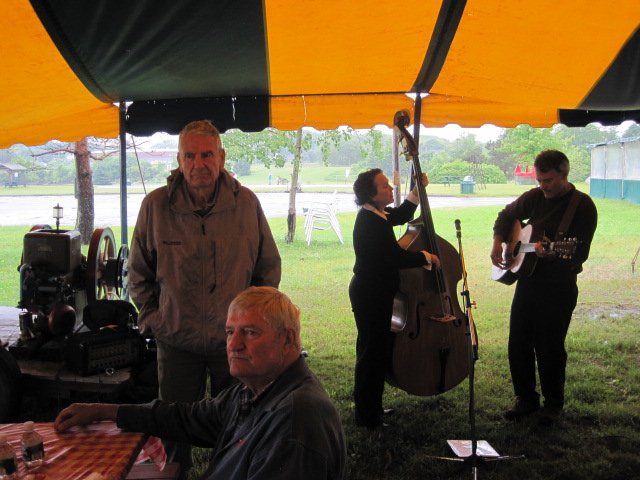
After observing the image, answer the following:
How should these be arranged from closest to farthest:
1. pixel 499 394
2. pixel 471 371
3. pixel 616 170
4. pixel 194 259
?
pixel 194 259, pixel 471 371, pixel 499 394, pixel 616 170

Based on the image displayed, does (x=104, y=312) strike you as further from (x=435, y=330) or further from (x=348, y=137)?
(x=348, y=137)

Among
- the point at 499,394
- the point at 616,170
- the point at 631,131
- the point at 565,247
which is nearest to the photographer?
the point at 565,247

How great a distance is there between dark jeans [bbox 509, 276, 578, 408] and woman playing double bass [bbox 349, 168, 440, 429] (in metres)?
0.69

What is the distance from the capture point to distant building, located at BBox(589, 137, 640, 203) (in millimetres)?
12656

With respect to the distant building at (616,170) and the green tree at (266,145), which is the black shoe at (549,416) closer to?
the green tree at (266,145)

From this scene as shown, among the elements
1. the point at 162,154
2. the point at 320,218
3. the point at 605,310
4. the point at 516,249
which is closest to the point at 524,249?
the point at 516,249

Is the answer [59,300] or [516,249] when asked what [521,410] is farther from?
[59,300]

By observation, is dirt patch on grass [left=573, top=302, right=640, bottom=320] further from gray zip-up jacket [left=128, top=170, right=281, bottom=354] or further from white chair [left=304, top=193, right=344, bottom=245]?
gray zip-up jacket [left=128, top=170, right=281, bottom=354]

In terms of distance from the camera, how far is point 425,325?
3.62 meters

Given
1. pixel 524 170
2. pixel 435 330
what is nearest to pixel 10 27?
pixel 435 330

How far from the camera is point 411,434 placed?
370 cm

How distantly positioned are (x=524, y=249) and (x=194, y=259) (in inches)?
87.8

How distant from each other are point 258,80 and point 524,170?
1152cm

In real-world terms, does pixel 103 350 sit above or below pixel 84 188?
below
